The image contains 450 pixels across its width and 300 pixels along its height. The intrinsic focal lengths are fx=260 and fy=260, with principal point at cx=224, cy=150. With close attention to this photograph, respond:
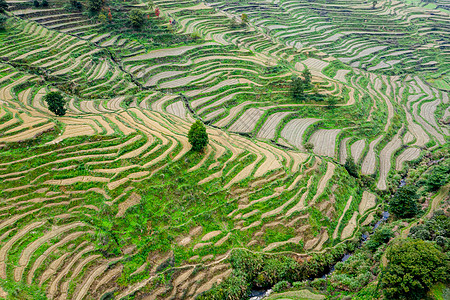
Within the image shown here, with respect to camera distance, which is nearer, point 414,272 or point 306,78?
point 414,272

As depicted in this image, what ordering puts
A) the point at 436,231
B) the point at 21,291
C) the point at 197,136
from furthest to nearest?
the point at 197,136, the point at 436,231, the point at 21,291

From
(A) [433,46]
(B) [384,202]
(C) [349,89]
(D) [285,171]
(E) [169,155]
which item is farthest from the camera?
(A) [433,46]

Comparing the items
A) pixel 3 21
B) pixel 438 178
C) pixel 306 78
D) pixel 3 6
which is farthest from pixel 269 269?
pixel 3 6

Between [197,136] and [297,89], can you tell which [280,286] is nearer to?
[197,136]

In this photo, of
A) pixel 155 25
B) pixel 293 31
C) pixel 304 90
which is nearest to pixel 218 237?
pixel 304 90

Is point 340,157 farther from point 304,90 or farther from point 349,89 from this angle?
point 349,89

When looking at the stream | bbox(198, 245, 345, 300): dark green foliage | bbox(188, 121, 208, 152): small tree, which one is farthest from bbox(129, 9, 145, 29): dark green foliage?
the stream
